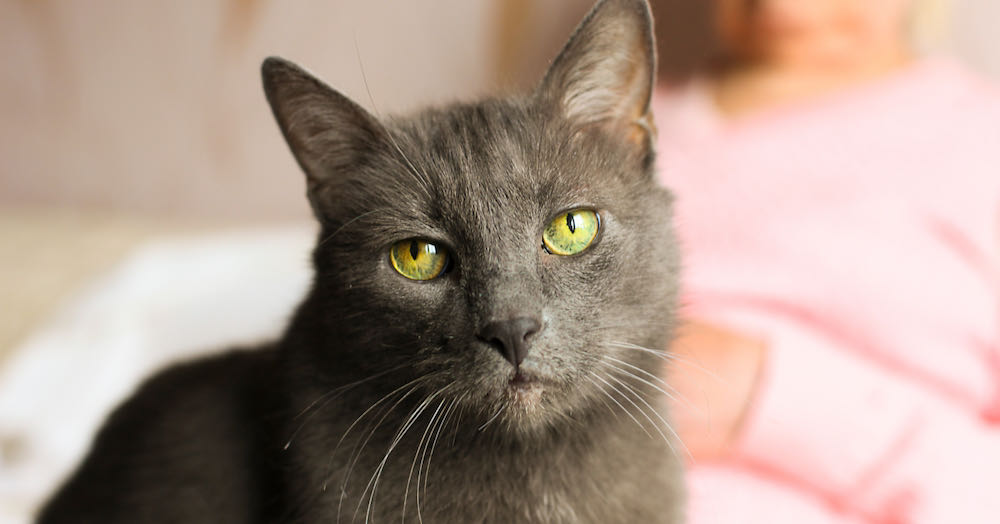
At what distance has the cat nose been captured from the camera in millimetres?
671

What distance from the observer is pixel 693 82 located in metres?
1.53

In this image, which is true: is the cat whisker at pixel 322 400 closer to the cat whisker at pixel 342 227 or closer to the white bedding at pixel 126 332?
the cat whisker at pixel 342 227

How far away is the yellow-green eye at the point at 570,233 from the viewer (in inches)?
29.8

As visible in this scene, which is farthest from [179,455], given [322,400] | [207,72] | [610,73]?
[207,72]

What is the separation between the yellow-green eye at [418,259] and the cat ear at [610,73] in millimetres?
212

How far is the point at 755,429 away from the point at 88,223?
182cm

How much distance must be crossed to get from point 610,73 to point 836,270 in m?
0.72

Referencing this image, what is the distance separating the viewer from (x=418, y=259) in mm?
763

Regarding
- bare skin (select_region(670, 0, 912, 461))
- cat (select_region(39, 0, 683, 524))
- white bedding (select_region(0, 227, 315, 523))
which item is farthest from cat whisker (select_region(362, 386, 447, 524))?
bare skin (select_region(670, 0, 912, 461))

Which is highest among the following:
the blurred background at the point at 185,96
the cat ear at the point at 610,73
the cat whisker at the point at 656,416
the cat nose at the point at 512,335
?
the blurred background at the point at 185,96

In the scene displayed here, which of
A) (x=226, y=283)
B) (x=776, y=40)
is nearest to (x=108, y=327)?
(x=226, y=283)

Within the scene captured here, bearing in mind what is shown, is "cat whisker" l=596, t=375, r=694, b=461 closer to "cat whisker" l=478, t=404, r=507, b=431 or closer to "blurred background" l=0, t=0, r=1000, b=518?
"cat whisker" l=478, t=404, r=507, b=431

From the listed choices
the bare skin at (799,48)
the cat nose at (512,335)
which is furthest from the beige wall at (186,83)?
the cat nose at (512,335)

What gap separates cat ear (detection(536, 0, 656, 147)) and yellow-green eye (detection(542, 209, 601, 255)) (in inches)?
5.1
